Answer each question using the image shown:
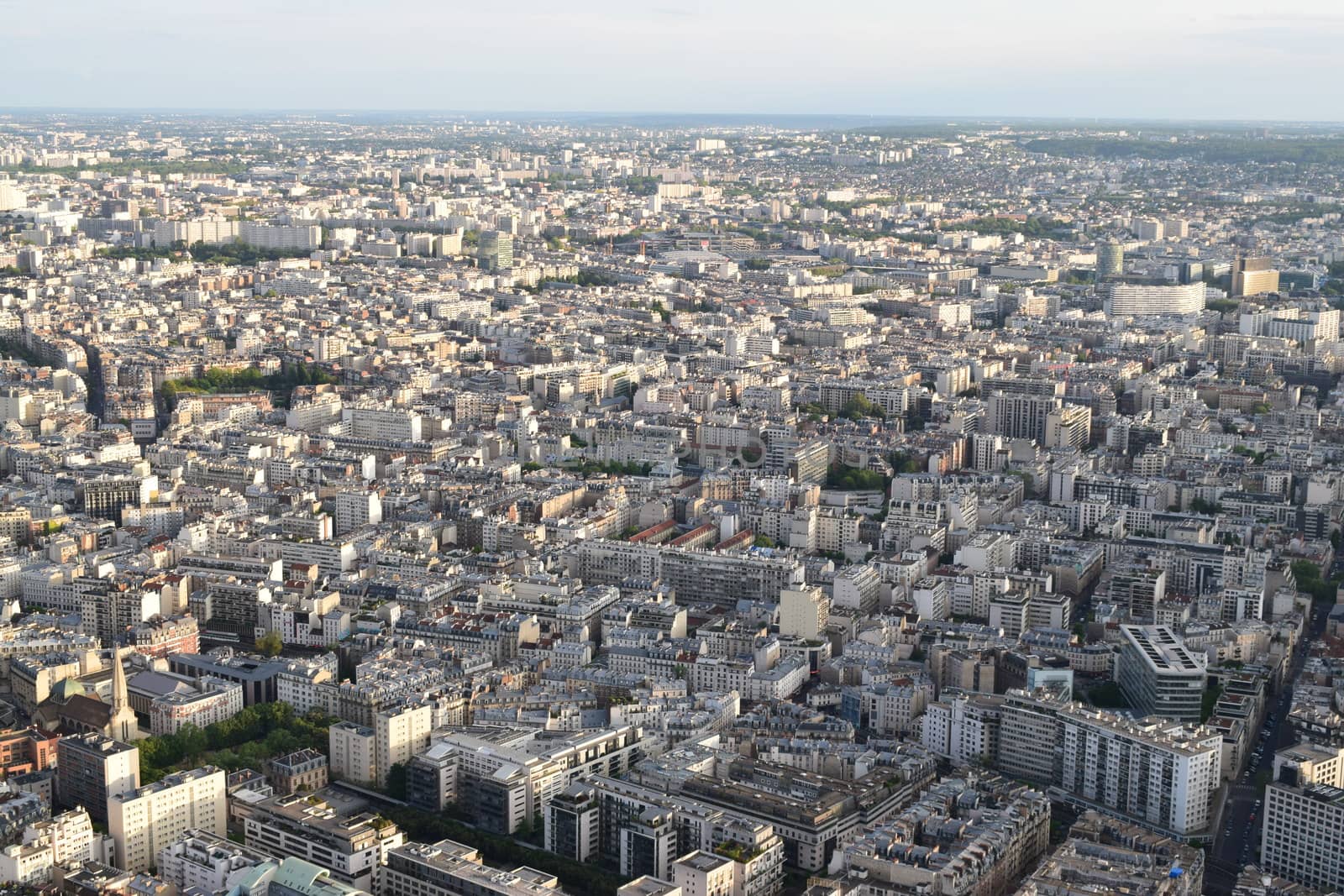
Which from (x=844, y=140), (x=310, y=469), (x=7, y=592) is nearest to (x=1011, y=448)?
(x=310, y=469)

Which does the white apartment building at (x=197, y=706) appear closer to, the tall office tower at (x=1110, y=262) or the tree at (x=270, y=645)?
the tree at (x=270, y=645)

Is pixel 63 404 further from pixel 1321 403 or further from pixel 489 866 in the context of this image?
pixel 1321 403

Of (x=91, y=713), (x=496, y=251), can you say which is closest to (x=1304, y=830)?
(x=91, y=713)

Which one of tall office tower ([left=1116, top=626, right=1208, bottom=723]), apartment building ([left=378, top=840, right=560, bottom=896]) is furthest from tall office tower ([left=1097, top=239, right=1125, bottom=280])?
apartment building ([left=378, top=840, right=560, bottom=896])

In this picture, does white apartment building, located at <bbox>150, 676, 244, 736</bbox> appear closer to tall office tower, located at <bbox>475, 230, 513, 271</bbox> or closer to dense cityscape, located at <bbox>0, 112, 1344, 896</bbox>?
dense cityscape, located at <bbox>0, 112, 1344, 896</bbox>

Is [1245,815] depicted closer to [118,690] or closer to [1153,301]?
[118,690]

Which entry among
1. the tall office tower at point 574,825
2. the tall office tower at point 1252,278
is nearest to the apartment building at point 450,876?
the tall office tower at point 574,825

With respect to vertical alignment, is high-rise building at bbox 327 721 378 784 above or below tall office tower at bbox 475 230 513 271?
below

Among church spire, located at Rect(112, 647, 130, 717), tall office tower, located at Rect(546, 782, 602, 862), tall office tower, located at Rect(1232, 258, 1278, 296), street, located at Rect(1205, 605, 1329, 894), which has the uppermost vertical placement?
tall office tower, located at Rect(1232, 258, 1278, 296)

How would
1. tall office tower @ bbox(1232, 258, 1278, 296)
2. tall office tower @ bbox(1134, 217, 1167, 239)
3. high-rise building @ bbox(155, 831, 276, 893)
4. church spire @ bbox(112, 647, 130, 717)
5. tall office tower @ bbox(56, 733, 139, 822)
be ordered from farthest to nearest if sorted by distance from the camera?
tall office tower @ bbox(1134, 217, 1167, 239)
tall office tower @ bbox(1232, 258, 1278, 296)
church spire @ bbox(112, 647, 130, 717)
tall office tower @ bbox(56, 733, 139, 822)
high-rise building @ bbox(155, 831, 276, 893)
